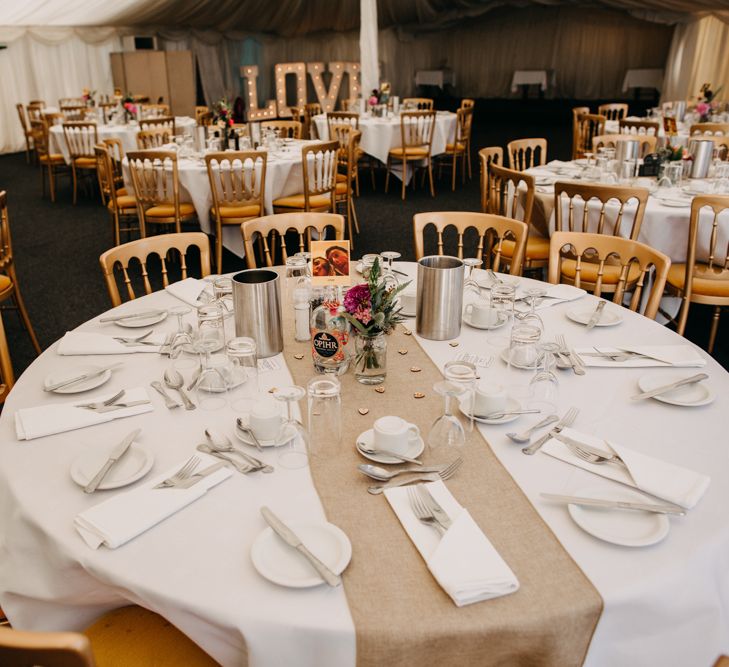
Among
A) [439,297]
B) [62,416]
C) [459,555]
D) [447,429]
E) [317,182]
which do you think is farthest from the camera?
[317,182]

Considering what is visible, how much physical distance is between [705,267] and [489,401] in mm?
2740

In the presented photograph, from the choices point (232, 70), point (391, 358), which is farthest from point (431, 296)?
point (232, 70)

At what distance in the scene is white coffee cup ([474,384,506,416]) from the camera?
4.74 feet

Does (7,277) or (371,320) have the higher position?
(371,320)

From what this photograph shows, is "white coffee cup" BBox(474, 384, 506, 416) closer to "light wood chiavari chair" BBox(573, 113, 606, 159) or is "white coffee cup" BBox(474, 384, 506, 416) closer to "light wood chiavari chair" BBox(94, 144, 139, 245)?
"light wood chiavari chair" BBox(94, 144, 139, 245)

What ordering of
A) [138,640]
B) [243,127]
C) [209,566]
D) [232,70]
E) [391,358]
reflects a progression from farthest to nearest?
[232,70] < [243,127] < [391,358] < [138,640] < [209,566]

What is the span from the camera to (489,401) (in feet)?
4.74

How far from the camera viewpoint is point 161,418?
4.86ft

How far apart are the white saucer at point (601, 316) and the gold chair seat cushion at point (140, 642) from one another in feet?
4.66

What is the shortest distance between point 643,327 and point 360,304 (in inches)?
37.8

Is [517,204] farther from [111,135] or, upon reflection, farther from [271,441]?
[111,135]

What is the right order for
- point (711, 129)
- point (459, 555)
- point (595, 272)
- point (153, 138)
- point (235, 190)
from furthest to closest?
point (153, 138) < point (711, 129) < point (235, 190) < point (595, 272) < point (459, 555)

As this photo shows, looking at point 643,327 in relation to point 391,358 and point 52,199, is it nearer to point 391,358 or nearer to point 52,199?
point 391,358

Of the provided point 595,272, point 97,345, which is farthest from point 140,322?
point 595,272
